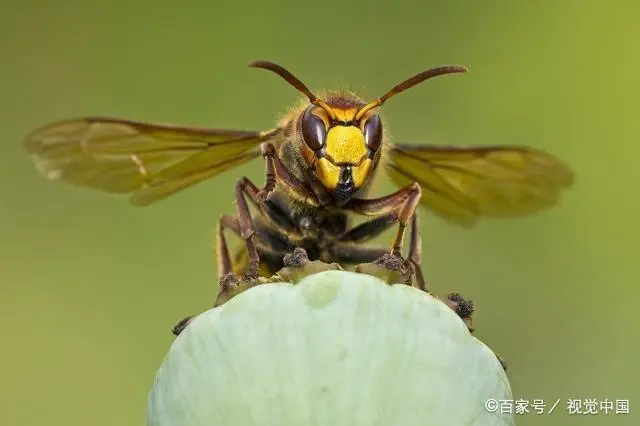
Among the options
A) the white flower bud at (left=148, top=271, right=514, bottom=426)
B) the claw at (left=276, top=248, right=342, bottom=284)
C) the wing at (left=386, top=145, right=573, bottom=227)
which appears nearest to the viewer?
the white flower bud at (left=148, top=271, right=514, bottom=426)

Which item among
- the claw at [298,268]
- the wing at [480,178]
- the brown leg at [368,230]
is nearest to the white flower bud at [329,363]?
the claw at [298,268]

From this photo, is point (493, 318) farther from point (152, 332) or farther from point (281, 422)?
point (281, 422)

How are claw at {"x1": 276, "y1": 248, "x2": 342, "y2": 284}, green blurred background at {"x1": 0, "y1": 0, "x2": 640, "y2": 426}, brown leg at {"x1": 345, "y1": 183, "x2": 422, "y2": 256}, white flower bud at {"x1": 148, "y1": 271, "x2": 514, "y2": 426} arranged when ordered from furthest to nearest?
green blurred background at {"x1": 0, "y1": 0, "x2": 640, "y2": 426} < brown leg at {"x1": 345, "y1": 183, "x2": 422, "y2": 256} < claw at {"x1": 276, "y1": 248, "x2": 342, "y2": 284} < white flower bud at {"x1": 148, "y1": 271, "x2": 514, "y2": 426}

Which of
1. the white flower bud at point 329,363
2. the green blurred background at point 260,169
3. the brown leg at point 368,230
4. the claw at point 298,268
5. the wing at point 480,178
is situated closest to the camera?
the white flower bud at point 329,363

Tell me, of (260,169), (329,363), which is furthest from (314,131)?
(260,169)

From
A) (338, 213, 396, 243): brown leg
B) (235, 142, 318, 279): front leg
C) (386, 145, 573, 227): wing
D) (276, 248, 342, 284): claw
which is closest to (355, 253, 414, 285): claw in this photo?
(276, 248, 342, 284): claw

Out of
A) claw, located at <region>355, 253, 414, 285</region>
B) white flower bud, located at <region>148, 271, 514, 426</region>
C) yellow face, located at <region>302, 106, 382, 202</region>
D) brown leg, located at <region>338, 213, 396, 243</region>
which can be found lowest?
white flower bud, located at <region>148, 271, 514, 426</region>

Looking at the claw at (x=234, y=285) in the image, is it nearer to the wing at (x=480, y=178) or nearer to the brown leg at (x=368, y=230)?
the brown leg at (x=368, y=230)

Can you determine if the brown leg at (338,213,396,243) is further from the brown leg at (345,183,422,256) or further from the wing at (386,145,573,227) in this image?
the wing at (386,145,573,227)
